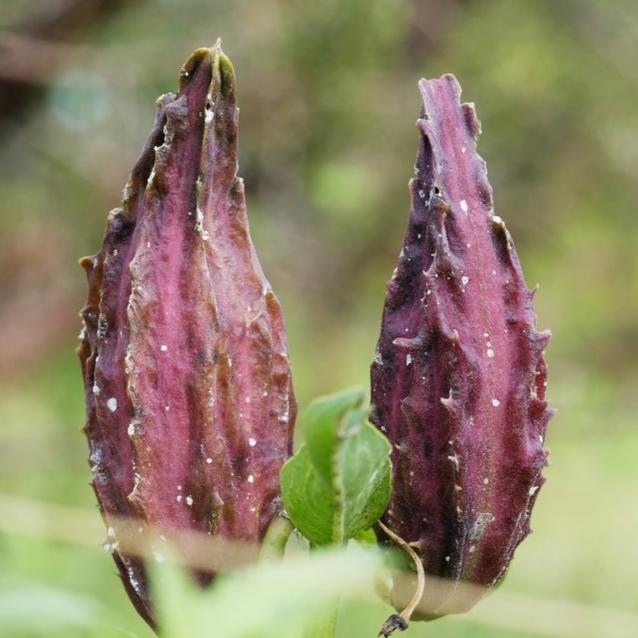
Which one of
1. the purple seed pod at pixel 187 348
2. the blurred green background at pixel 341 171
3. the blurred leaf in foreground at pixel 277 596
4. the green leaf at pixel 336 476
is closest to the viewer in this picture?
the blurred leaf in foreground at pixel 277 596

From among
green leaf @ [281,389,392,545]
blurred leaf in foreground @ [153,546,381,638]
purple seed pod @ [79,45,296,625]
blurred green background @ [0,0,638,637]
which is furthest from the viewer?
blurred green background @ [0,0,638,637]

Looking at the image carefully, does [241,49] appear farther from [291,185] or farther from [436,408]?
[436,408]

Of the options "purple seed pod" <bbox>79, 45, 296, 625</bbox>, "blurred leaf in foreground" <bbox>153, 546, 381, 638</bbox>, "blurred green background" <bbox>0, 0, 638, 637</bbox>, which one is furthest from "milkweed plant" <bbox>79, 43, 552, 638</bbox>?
"blurred green background" <bbox>0, 0, 638, 637</bbox>

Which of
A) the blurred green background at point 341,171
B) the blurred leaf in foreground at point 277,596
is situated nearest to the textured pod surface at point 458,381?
the blurred leaf in foreground at point 277,596

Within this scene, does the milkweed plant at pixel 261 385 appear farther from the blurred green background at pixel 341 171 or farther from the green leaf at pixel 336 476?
the blurred green background at pixel 341 171

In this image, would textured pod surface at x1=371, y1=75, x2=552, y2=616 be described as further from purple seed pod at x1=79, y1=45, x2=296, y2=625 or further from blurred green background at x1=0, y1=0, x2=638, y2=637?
blurred green background at x1=0, y1=0, x2=638, y2=637

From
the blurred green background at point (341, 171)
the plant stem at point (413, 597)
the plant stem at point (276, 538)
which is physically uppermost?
the blurred green background at point (341, 171)

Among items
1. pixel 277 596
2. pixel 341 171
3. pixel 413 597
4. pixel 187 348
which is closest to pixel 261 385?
pixel 187 348

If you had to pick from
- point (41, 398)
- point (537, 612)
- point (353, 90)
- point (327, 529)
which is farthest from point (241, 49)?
point (327, 529)
